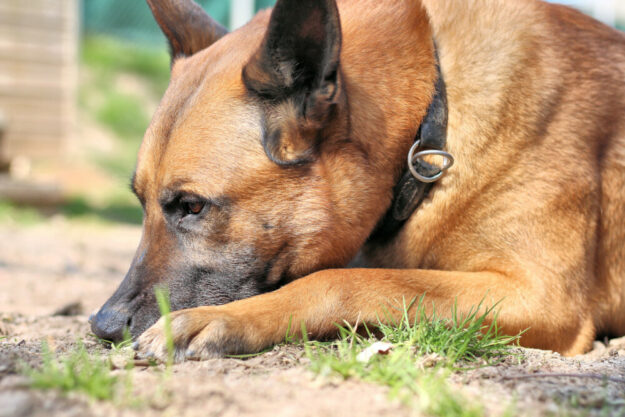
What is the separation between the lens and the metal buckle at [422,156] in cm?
243

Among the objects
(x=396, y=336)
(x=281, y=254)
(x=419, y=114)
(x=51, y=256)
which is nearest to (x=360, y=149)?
(x=419, y=114)

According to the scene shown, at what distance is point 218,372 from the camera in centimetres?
180

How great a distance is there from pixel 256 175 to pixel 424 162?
71 centimetres

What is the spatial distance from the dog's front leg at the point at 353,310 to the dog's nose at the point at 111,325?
9.0 inches

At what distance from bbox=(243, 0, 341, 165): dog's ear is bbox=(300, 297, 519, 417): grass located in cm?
72

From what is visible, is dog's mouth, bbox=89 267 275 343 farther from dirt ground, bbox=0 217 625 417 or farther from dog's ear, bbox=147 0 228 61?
dog's ear, bbox=147 0 228 61

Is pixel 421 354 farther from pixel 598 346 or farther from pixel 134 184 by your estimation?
pixel 134 184

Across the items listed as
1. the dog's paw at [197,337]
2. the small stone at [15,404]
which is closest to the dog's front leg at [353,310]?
the dog's paw at [197,337]

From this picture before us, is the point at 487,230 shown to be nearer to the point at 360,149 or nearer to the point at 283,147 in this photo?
the point at 360,149

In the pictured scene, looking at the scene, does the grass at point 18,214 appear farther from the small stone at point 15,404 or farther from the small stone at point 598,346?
the small stone at point 598,346

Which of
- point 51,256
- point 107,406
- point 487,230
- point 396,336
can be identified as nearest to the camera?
point 107,406

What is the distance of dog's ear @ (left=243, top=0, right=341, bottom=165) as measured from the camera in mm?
2062

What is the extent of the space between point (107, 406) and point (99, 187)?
8.14 m

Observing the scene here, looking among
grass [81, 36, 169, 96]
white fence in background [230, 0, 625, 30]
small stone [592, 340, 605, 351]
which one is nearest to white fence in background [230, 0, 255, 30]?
white fence in background [230, 0, 625, 30]
